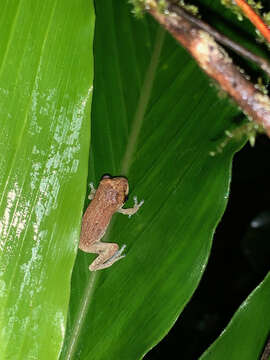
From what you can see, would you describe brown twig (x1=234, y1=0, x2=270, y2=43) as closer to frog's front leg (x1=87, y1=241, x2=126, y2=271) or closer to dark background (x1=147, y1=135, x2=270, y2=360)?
frog's front leg (x1=87, y1=241, x2=126, y2=271)

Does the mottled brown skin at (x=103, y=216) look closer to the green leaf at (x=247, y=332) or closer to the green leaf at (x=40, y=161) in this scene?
the green leaf at (x=40, y=161)

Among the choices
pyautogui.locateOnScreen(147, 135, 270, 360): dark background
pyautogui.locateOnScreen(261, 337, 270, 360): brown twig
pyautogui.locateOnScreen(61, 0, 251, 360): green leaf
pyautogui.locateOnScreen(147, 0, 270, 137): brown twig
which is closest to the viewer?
pyautogui.locateOnScreen(147, 0, 270, 137): brown twig

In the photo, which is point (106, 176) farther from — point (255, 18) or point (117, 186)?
point (255, 18)

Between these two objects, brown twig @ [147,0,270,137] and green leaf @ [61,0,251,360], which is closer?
brown twig @ [147,0,270,137]

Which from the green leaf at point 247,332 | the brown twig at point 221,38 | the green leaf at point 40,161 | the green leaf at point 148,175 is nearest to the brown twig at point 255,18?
the brown twig at point 221,38

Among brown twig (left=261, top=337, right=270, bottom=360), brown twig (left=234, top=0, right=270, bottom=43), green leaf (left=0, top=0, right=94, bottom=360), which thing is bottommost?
brown twig (left=261, top=337, right=270, bottom=360)

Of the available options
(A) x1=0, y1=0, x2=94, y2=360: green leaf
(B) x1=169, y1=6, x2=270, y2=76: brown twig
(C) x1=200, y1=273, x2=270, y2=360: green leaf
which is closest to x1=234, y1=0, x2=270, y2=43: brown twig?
(B) x1=169, y1=6, x2=270, y2=76: brown twig

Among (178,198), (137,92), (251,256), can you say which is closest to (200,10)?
(137,92)

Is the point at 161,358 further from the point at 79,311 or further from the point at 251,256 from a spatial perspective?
the point at 79,311

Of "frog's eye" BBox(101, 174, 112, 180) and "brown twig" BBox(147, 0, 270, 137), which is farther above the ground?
"brown twig" BBox(147, 0, 270, 137)
